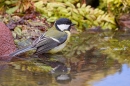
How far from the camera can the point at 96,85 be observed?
557 centimetres

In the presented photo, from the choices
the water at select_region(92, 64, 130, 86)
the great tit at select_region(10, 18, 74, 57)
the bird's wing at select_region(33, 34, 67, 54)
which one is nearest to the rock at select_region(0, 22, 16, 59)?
the great tit at select_region(10, 18, 74, 57)

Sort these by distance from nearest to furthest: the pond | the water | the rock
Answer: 1. the water
2. the pond
3. the rock

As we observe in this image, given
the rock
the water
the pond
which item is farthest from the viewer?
the rock

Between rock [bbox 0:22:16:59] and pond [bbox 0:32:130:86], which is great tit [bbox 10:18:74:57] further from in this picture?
rock [bbox 0:22:16:59]

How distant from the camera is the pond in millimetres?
5742

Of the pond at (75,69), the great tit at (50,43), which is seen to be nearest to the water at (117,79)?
the pond at (75,69)

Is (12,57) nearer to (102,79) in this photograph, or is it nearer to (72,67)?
(72,67)

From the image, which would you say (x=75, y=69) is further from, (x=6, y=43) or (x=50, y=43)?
(x=6, y=43)

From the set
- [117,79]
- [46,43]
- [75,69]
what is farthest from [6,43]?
[117,79]

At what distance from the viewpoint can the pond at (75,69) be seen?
5742 mm

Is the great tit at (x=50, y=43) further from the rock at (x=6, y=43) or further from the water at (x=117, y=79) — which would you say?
the water at (x=117, y=79)

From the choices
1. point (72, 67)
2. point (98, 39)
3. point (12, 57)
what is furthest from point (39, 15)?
point (72, 67)

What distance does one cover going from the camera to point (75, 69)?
6.42 meters

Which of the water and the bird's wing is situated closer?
A: the water
